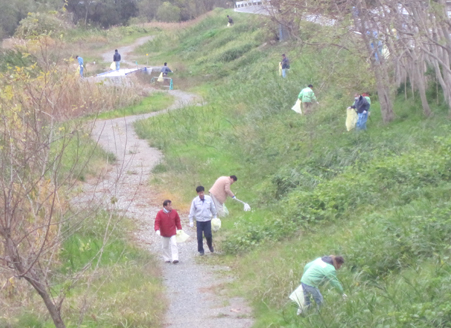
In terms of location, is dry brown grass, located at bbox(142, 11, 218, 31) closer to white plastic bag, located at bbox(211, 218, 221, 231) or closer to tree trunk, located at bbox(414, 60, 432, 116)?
tree trunk, located at bbox(414, 60, 432, 116)

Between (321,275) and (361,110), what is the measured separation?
38.7ft

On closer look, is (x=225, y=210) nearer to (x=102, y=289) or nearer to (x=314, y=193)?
(x=314, y=193)

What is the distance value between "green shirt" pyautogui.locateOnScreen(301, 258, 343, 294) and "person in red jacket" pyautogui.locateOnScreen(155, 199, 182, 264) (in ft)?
13.9

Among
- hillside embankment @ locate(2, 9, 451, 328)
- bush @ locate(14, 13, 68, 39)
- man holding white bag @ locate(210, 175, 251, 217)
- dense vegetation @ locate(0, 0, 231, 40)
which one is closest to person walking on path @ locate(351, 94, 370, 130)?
hillside embankment @ locate(2, 9, 451, 328)

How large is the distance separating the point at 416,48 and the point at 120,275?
10144 millimetres

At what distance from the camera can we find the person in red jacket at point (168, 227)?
11617 mm

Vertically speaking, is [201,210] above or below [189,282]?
above

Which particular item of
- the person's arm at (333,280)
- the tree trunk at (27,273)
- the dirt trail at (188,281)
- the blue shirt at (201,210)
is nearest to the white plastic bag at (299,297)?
the person's arm at (333,280)

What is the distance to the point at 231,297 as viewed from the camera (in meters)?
9.91

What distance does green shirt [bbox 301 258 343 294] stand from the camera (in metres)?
7.94

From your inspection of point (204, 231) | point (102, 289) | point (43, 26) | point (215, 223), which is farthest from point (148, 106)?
point (102, 289)

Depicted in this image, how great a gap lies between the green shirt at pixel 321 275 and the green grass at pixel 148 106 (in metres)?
20.6

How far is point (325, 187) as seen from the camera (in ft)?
47.3

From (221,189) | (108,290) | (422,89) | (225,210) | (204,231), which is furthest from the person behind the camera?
(422,89)
